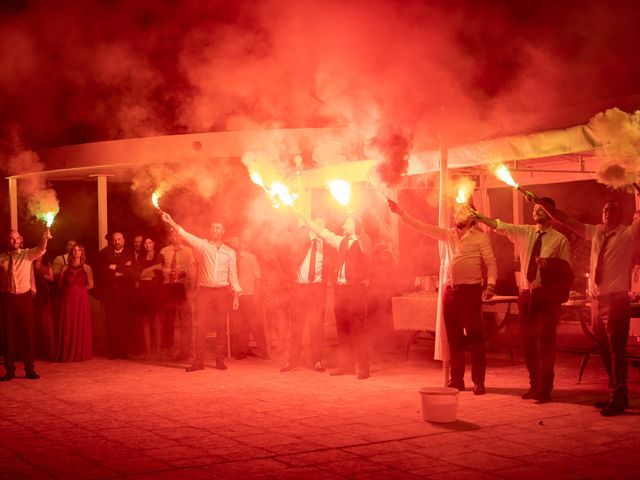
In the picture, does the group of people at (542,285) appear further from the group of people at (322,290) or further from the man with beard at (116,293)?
the man with beard at (116,293)

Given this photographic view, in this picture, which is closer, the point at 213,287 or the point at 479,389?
the point at 479,389

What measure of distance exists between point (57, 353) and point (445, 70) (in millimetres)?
6701

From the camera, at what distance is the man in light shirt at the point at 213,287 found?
10.1 meters

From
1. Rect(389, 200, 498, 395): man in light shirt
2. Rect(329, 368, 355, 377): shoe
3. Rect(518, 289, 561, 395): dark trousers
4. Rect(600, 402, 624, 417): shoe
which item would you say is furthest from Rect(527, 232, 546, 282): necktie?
Rect(329, 368, 355, 377): shoe

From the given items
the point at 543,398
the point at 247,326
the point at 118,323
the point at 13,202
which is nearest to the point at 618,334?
the point at 543,398

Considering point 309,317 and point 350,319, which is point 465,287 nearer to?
point 350,319

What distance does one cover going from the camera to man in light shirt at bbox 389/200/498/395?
26.1 feet

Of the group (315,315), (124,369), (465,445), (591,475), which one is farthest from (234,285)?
(591,475)

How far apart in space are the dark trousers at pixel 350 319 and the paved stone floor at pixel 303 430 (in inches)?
12.1

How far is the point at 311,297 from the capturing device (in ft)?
32.2

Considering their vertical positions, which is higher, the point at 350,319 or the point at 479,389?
the point at 350,319

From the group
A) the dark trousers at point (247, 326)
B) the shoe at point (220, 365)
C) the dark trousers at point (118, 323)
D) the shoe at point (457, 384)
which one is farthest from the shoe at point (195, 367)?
the shoe at point (457, 384)

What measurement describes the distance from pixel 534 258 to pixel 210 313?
14.2 feet

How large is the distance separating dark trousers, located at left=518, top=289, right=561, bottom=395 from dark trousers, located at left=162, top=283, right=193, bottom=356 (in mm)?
A: 5371
